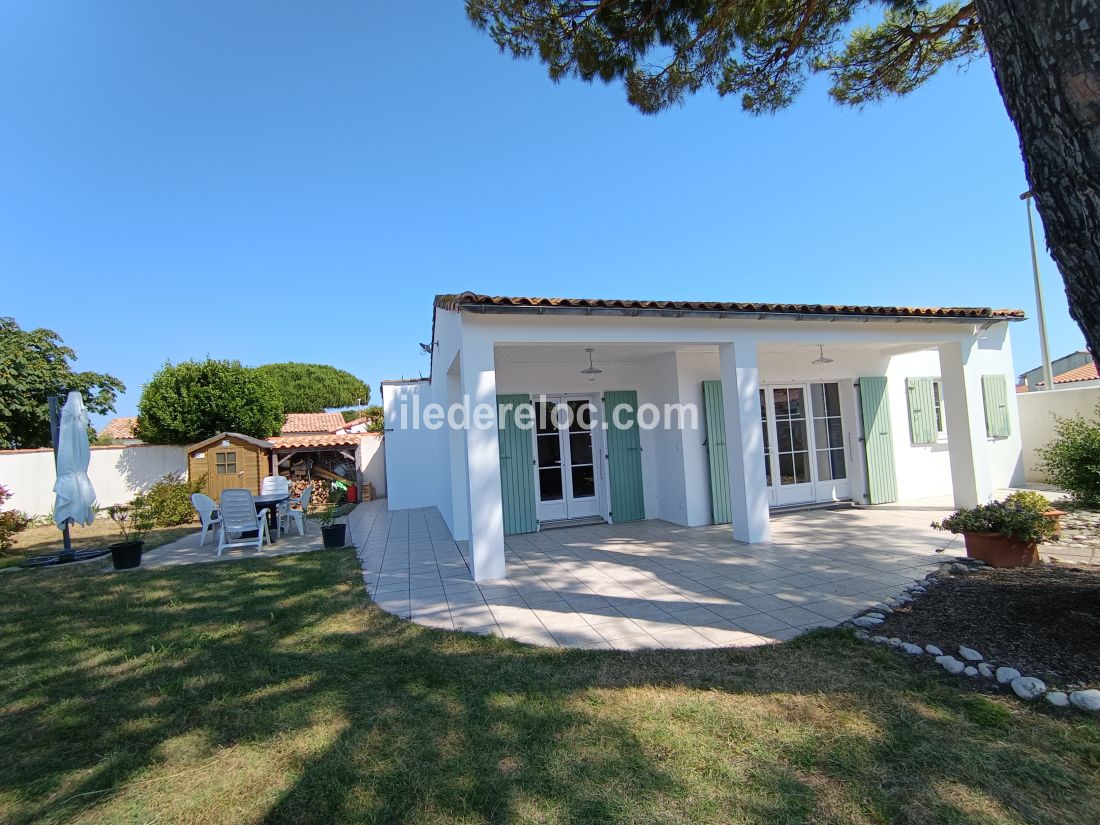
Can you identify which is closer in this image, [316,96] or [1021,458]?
[316,96]

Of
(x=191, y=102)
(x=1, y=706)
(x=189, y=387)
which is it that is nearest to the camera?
(x=1, y=706)

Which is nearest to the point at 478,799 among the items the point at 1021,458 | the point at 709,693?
the point at 709,693

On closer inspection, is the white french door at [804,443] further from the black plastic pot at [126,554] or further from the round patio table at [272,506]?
the black plastic pot at [126,554]

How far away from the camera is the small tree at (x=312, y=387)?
3006cm

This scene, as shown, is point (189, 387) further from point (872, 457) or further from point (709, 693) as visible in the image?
point (872, 457)

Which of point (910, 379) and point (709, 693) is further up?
point (910, 379)

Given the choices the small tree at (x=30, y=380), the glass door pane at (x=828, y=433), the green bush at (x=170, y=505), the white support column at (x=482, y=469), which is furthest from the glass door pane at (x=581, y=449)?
the small tree at (x=30, y=380)

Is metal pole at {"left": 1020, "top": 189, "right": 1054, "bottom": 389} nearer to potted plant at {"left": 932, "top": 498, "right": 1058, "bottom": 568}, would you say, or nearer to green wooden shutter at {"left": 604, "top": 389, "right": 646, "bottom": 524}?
potted plant at {"left": 932, "top": 498, "right": 1058, "bottom": 568}

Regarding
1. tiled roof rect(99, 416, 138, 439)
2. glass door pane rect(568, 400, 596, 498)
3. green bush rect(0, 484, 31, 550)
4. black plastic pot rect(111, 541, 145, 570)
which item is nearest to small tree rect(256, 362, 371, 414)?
tiled roof rect(99, 416, 138, 439)

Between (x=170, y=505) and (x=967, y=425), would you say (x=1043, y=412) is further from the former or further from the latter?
(x=170, y=505)

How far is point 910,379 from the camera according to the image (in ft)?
29.3

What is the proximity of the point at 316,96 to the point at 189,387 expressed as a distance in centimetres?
1001

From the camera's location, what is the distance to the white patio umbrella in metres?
7.24

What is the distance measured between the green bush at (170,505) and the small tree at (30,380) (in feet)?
17.5
